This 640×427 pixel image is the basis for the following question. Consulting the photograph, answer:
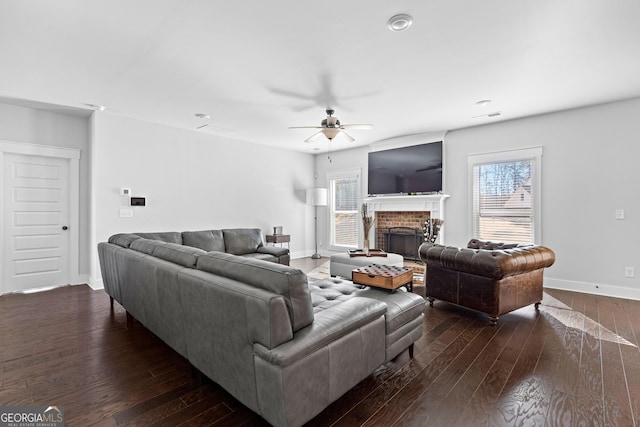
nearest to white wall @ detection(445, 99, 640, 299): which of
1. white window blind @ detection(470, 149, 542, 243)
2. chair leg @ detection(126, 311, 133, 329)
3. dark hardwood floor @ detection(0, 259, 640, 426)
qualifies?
white window blind @ detection(470, 149, 542, 243)

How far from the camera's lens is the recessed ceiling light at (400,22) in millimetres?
2234

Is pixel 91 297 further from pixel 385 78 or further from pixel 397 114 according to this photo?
pixel 397 114

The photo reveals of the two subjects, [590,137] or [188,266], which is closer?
[188,266]

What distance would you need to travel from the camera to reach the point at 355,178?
6.97 metres

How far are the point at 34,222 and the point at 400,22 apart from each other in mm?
5465

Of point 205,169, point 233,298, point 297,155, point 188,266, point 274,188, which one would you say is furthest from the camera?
point 297,155

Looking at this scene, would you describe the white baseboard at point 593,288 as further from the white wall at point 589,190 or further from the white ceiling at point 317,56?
the white ceiling at point 317,56

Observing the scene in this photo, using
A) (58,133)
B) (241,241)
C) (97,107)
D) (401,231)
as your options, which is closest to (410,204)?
(401,231)

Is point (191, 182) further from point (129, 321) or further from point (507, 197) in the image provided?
point (507, 197)

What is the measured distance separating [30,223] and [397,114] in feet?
18.4

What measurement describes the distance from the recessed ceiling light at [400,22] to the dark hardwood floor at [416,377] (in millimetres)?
2589

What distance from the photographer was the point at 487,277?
3029 millimetres

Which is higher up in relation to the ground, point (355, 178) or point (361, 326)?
point (355, 178)

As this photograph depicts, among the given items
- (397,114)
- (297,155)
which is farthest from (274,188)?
(397,114)
